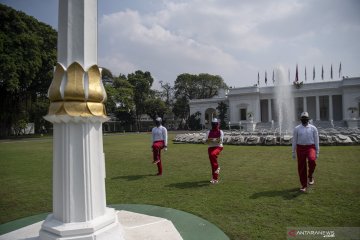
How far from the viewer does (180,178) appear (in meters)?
7.65

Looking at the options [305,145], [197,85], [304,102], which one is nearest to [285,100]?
[304,102]

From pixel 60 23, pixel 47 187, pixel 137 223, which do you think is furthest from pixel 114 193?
pixel 60 23

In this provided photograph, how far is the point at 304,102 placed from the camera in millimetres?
43250

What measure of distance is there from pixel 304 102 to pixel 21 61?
3734 cm

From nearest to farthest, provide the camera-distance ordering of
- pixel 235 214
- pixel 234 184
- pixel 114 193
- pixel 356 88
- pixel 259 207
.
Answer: pixel 235 214 → pixel 259 207 → pixel 114 193 → pixel 234 184 → pixel 356 88

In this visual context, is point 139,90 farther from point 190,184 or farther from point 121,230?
point 121,230

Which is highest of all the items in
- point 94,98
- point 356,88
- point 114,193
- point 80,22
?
point 356,88

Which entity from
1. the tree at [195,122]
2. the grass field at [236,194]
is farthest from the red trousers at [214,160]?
the tree at [195,122]

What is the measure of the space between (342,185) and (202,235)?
4150mm

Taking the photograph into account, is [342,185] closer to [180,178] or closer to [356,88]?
[180,178]

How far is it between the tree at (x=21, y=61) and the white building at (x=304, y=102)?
28874 mm

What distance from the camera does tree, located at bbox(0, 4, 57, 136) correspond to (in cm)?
2569

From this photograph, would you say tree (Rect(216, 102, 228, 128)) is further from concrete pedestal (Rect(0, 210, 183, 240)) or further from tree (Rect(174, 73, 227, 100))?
concrete pedestal (Rect(0, 210, 183, 240))

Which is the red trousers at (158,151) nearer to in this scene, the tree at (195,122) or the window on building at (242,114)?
the window on building at (242,114)
